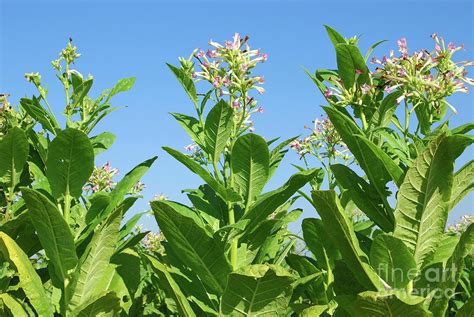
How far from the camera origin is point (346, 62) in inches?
Result: 128

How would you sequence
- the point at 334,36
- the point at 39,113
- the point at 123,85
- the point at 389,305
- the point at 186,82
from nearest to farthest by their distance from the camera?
the point at 389,305
the point at 334,36
the point at 186,82
the point at 39,113
the point at 123,85

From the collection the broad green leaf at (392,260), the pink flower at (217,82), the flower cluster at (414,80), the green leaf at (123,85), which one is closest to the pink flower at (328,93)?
the flower cluster at (414,80)

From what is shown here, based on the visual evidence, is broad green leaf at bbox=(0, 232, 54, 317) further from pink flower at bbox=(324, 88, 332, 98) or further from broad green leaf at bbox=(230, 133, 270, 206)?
pink flower at bbox=(324, 88, 332, 98)

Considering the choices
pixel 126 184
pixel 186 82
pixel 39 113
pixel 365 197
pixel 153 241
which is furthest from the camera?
pixel 153 241

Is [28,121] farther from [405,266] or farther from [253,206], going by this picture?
[405,266]

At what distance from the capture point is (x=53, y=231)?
3.21 m

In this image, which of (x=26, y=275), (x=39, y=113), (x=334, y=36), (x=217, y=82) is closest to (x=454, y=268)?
(x=334, y=36)

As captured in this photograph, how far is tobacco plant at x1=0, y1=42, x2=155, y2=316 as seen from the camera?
3189 millimetres

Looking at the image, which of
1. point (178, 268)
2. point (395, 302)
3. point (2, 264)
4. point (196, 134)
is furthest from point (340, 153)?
point (2, 264)

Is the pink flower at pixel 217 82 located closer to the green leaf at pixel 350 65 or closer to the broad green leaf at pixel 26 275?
the green leaf at pixel 350 65

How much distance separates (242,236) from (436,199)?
1.05 meters

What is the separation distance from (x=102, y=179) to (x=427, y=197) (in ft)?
9.19

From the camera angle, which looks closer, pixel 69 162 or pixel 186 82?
pixel 69 162

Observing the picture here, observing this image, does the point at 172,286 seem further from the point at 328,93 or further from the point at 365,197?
the point at 328,93
